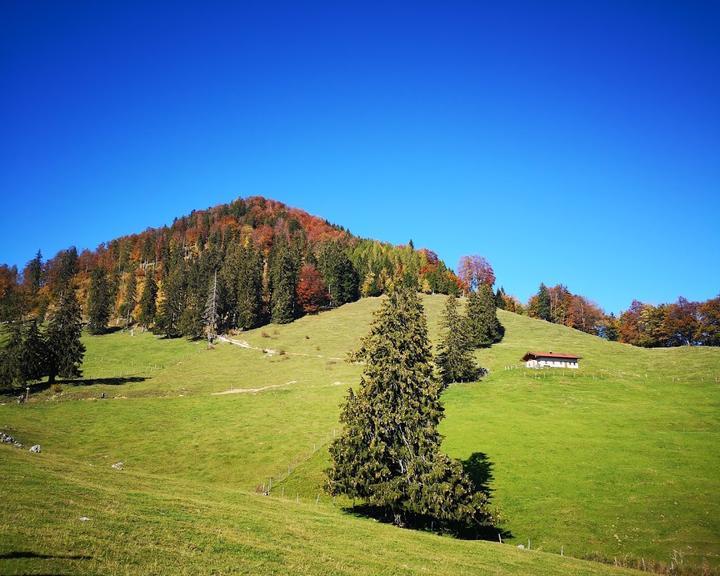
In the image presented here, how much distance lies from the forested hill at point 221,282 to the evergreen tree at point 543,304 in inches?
1157

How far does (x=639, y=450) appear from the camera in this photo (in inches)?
1906

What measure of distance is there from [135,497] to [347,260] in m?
138

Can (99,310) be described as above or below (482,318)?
below

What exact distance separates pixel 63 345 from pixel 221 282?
55.6m

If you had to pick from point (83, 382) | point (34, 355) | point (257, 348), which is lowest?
point (83, 382)

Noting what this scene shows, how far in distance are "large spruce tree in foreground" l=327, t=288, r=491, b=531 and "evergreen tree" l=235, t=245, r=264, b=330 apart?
318 ft

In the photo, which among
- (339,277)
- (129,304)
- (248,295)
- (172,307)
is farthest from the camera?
(339,277)

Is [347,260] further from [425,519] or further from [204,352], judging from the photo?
[425,519]

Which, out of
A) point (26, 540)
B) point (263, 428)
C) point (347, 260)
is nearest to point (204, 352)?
point (263, 428)

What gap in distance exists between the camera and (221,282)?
431ft

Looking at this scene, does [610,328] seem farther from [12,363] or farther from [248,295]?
[12,363]

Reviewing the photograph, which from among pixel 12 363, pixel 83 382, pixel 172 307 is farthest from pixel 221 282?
pixel 12 363

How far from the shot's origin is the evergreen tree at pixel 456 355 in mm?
81188

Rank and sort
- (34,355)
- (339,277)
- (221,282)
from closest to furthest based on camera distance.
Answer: (34,355) → (221,282) → (339,277)
